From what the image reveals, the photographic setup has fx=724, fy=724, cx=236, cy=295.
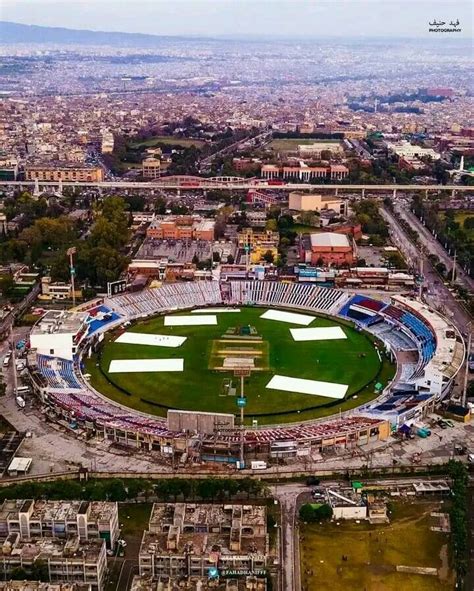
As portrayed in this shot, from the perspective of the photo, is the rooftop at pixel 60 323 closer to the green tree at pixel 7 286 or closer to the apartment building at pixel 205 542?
the green tree at pixel 7 286

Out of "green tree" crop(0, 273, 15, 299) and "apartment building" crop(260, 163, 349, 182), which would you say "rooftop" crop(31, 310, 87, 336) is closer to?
"green tree" crop(0, 273, 15, 299)

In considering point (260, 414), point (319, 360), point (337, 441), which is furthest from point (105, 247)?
point (337, 441)

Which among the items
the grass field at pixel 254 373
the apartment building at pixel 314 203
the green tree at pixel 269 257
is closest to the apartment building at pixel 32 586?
the grass field at pixel 254 373

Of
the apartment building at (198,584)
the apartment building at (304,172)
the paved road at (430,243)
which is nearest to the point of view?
the apartment building at (198,584)

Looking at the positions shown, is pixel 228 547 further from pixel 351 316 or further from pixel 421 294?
pixel 421 294

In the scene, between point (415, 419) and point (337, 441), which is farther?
point (415, 419)

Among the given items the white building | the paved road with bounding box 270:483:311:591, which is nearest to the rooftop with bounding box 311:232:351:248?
the white building
